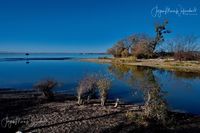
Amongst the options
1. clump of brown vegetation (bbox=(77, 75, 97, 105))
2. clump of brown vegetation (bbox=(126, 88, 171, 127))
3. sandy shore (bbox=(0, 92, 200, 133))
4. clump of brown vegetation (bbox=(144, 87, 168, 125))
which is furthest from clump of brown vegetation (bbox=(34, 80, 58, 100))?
clump of brown vegetation (bbox=(144, 87, 168, 125))

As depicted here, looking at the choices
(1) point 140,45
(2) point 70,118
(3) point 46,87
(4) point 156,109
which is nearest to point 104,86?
(2) point 70,118

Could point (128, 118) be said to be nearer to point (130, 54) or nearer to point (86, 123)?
point (86, 123)

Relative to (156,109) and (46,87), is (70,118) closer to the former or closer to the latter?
(156,109)

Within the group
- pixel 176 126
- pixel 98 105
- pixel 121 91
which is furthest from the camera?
pixel 121 91

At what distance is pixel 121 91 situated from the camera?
2361cm

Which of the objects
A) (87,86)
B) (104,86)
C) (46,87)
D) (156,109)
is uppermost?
(104,86)

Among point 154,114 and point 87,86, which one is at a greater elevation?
point 87,86

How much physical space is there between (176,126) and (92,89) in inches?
309

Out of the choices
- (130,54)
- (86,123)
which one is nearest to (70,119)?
(86,123)

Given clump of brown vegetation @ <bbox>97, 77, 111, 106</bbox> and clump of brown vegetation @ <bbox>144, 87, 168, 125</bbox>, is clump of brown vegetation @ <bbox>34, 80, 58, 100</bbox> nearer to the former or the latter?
clump of brown vegetation @ <bbox>97, 77, 111, 106</bbox>

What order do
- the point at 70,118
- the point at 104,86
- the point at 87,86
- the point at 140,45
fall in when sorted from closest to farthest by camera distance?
1. the point at 70,118
2. the point at 104,86
3. the point at 87,86
4. the point at 140,45

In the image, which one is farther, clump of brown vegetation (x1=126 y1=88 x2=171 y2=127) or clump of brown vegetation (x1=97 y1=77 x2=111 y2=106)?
clump of brown vegetation (x1=97 y1=77 x2=111 y2=106)

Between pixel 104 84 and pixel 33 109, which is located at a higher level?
pixel 104 84

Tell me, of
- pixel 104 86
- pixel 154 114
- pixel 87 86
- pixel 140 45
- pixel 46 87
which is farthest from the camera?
pixel 140 45
